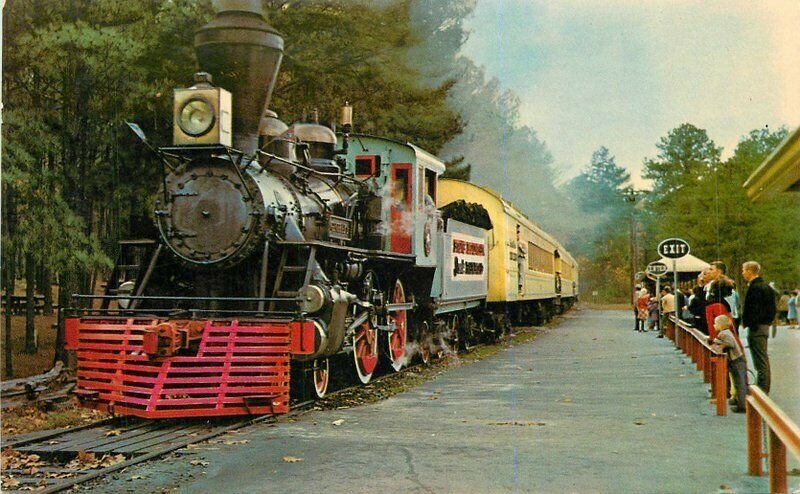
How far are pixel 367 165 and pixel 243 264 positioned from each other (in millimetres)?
3654

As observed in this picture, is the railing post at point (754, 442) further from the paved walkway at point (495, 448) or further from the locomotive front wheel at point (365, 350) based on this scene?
the locomotive front wheel at point (365, 350)

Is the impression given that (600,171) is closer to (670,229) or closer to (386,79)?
(670,229)

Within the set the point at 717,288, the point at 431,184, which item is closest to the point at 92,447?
the point at 717,288

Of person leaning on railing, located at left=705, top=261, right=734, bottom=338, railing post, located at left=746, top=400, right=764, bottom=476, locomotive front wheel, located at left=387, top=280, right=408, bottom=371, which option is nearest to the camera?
railing post, located at left=746, top=400, right=764, bottom=476

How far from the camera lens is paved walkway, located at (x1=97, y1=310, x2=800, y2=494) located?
17.1ft

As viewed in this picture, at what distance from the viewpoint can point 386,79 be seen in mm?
14906

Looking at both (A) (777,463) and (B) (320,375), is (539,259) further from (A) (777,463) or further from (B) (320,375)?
(A) (777,463)

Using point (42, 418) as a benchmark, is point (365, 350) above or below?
above

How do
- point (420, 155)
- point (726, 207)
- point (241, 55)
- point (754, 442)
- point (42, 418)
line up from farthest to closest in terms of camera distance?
point (420, 155) → point (726, 207) → point (42, 418) → point (241, 55) → point (754, 442)

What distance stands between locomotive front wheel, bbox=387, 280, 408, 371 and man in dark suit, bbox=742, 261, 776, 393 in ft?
15.6

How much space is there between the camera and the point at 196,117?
7.99 meters

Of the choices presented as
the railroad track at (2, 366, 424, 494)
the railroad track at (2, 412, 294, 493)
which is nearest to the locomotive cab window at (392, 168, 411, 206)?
the railroad track at (2, 366, 424, 494)

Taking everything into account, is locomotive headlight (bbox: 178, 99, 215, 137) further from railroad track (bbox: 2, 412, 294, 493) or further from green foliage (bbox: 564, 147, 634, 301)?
green foliage (bbox: 564, 147, 634, 301)

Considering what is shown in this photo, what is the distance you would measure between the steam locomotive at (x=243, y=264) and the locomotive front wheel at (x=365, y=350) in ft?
0.10
